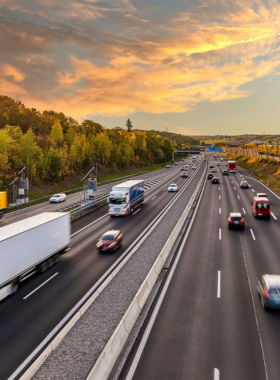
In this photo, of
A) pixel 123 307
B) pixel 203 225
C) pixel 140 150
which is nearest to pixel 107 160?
pixel 140 150

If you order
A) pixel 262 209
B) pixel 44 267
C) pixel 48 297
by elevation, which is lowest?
pixel 48 297

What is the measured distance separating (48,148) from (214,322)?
71061 millimetres

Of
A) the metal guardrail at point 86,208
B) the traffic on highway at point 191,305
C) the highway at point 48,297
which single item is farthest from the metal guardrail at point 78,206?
the traffic on highway at point 191,305

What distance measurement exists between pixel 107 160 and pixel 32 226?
86.6 m

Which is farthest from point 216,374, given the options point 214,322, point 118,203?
point 118,203

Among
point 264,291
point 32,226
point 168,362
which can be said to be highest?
point 32,226

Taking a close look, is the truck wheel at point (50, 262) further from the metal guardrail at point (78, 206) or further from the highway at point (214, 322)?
the metal guardrail at point (78, 206)

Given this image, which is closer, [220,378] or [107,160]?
[220,378]

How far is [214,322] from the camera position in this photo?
12250 mm

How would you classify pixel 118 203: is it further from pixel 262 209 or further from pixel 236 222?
pixel 262 209

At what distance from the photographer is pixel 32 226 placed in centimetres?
1667

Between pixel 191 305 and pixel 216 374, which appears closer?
pixel 216 374

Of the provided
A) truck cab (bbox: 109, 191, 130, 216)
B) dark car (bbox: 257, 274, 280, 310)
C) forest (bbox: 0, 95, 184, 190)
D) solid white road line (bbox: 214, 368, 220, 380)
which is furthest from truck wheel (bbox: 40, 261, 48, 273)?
forest (bbox: 0, 95, 184, 190)

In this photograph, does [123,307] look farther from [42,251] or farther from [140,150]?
[140,150]
